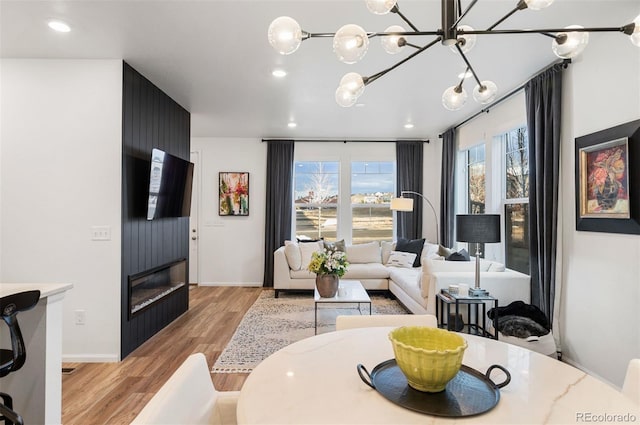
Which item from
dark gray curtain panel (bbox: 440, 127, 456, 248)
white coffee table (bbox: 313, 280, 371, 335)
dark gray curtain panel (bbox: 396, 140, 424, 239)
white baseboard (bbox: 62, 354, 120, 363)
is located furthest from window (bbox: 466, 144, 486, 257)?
white baseboard (bbox: 62, 354, 120, 363)

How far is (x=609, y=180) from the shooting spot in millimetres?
2510

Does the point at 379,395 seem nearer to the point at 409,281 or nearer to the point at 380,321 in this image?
the point at 380,321

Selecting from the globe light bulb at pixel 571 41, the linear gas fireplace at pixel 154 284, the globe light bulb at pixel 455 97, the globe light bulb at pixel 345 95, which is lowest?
the linear gas fireplace at pixel 154 284

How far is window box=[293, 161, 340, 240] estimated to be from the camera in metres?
6.24

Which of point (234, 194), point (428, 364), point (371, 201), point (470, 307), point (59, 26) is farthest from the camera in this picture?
point (371, 201)

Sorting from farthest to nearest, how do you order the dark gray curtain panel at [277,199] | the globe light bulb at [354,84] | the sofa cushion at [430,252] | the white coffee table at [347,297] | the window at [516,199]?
the dark gray curtain panel at [277,199], the sofa cushion at [430,252], the window at [516,199], the white coffee table at [347,297], the globe light bulb at [354,84]

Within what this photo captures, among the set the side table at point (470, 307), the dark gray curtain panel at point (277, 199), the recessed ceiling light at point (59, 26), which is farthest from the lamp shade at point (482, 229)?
the recessed ceiling light at point (59, 26)

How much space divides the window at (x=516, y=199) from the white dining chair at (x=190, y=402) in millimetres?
3697

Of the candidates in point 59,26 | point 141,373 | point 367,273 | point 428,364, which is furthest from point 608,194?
point 59,26

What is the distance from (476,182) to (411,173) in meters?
1.36

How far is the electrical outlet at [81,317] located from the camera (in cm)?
295

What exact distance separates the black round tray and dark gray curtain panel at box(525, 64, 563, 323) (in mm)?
2449

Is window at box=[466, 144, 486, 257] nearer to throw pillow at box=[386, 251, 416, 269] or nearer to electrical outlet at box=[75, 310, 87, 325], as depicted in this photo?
throw pillow at box=[386, 251, 416, 269]

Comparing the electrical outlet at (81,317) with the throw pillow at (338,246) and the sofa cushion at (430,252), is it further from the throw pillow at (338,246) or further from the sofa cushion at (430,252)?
the sofa cushion at (430,252)
